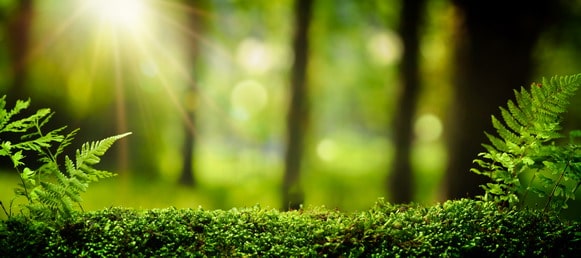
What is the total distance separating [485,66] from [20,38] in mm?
14584

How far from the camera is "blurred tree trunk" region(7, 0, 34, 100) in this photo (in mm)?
16562

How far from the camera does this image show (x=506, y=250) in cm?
338

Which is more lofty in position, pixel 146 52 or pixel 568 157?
pixel 146 52

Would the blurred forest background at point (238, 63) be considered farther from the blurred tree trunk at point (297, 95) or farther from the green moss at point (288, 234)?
the green moss at point (288, 234)

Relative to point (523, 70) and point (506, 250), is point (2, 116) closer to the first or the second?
point (506, 250)

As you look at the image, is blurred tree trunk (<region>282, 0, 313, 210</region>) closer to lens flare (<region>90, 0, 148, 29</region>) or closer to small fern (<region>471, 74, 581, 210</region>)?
lens flare (<region>90, 0, 148, 29</region>)

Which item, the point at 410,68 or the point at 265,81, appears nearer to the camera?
the point at 410,68

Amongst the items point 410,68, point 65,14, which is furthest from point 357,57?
point 65,14

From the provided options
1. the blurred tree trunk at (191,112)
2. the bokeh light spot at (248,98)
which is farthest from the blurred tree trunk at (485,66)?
the bokeh light spot at (248,98)

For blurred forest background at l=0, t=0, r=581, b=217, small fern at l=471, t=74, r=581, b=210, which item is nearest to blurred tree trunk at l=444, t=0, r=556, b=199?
blurred forest background at l=0, t=0, r=581, b=217

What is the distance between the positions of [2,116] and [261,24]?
696 inches

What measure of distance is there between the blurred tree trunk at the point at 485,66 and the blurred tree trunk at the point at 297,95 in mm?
5850

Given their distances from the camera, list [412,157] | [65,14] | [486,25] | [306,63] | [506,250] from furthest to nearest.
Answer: [65,14] < [412,157] < [306,63] < [486,25] < [506,250]

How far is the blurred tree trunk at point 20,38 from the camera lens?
16.6 metres
